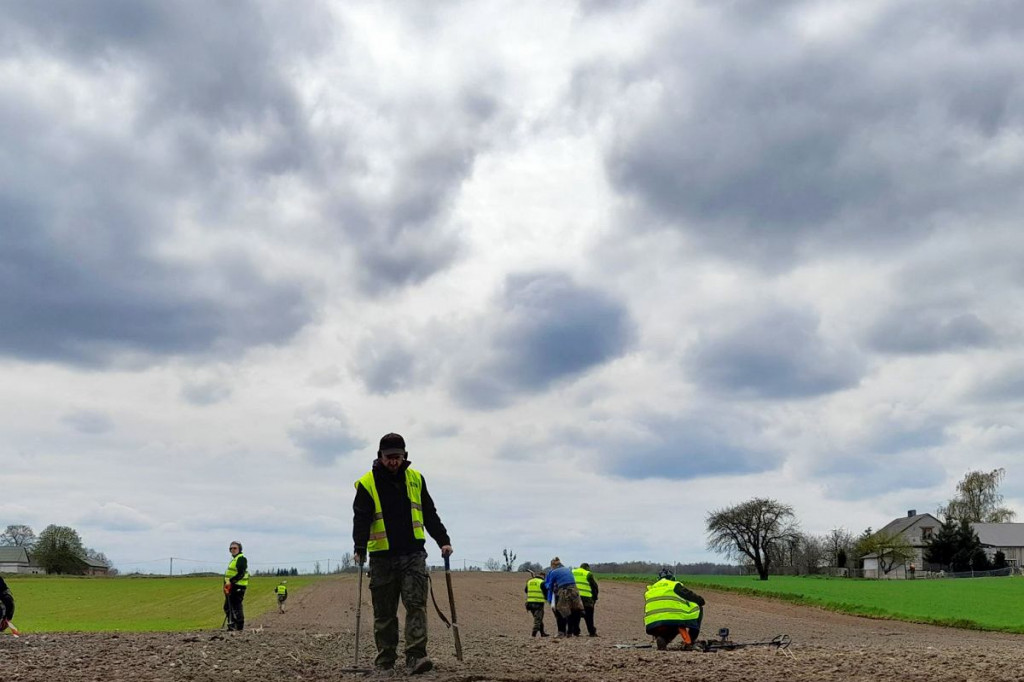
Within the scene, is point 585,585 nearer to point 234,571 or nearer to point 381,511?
point 234,571

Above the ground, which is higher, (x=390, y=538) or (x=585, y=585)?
(x=390, y=538)

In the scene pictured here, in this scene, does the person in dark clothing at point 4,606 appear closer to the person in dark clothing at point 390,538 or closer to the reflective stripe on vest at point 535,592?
the reflective stripe on vest at point 535,592

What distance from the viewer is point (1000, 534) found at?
443 ft

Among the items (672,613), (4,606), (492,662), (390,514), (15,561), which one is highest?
(390,514)

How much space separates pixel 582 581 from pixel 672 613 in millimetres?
8182

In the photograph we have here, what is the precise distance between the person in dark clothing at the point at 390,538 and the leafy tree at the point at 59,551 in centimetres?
14025

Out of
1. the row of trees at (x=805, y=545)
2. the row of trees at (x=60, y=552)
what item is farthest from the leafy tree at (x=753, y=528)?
the row of trees at (x=60, y=552)

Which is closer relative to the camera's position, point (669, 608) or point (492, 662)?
point (492, 662)

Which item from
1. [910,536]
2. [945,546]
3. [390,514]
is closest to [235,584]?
[390,514]

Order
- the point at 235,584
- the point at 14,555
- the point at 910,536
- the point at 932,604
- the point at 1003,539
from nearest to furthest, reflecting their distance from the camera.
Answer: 1. the point at 235,584
2. the point at 932,604
3. the point at 1003,539
4. the point at 910,536
5. the point at 14,555

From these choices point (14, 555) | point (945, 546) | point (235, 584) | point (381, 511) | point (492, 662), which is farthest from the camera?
point (14, 555)

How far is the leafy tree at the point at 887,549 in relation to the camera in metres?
128

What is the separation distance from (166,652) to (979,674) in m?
8.87

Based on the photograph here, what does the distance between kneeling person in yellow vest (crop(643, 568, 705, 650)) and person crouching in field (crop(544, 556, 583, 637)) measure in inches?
281
